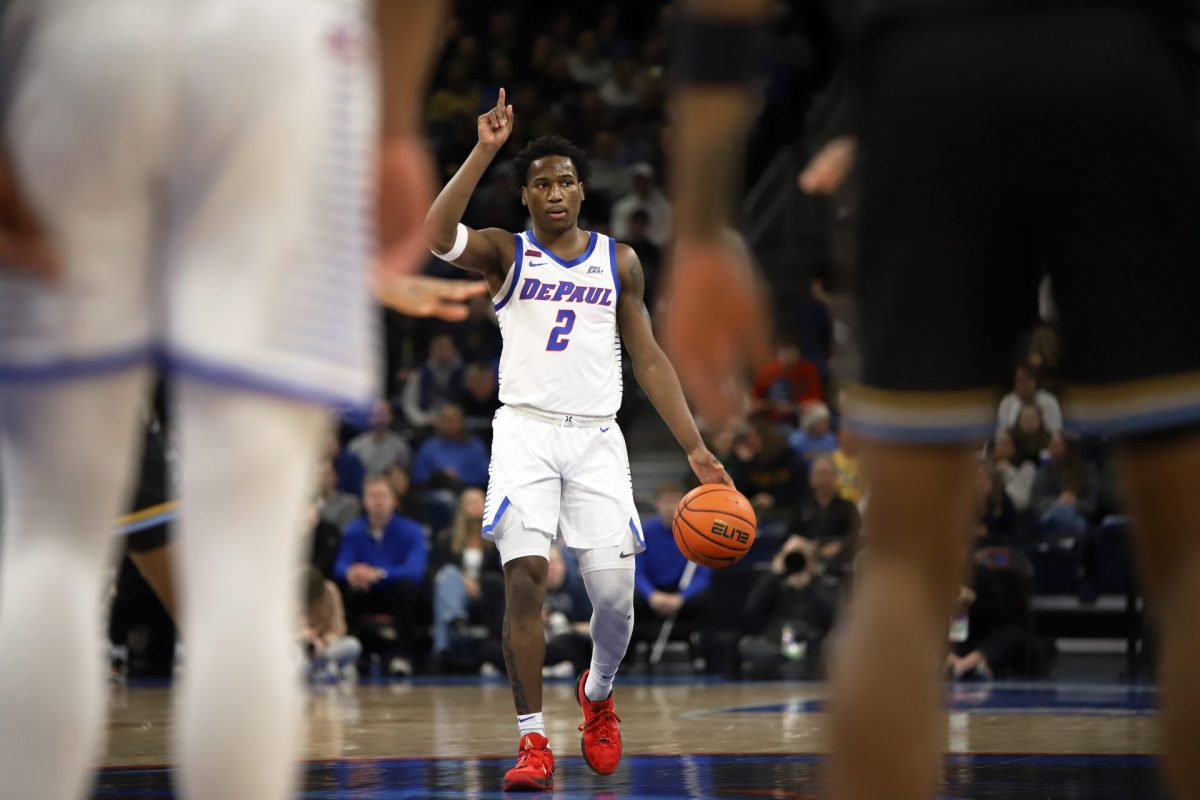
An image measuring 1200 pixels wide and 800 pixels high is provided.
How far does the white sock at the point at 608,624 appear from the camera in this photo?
666 cm

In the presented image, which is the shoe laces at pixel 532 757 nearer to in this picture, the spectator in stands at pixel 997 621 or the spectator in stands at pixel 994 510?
the spectator in stands at pixel 997 621

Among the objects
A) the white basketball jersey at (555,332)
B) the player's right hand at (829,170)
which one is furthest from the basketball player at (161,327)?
the white basketball jersey at (555,332)

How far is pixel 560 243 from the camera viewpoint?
698cm

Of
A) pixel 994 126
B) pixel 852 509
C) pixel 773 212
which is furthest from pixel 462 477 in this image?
pixel 994 126

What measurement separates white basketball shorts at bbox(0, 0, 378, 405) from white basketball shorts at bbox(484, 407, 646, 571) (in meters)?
4.64

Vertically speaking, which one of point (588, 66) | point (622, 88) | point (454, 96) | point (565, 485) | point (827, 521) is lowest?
point (565, 485)

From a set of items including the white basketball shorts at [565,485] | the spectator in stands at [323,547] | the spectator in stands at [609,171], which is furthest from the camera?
the spectator in stands at [609,171]

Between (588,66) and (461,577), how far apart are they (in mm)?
8803

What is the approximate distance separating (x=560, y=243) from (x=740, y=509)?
143 cm

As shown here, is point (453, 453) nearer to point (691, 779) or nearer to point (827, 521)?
point (827, 521)

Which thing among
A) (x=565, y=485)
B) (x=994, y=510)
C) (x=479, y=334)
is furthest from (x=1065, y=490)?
(x=565, y=485)

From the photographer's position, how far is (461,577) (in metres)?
13.0

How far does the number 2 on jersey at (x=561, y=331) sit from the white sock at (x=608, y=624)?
3.09 ft

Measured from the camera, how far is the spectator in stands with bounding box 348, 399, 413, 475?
14586 millimetres
